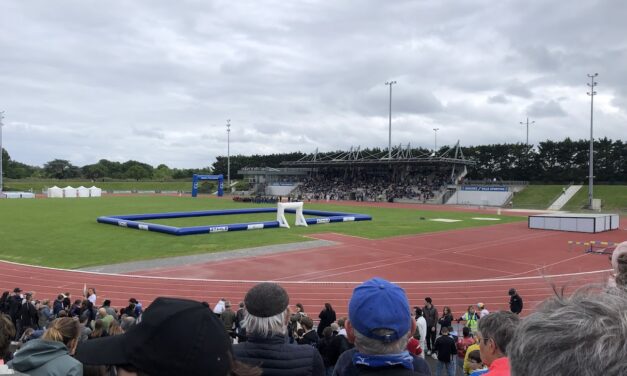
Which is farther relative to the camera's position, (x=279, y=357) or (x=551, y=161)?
(x=551, y=161)

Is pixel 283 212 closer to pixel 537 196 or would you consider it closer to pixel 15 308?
pixel 15 308

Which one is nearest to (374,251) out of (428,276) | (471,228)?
(428,276)

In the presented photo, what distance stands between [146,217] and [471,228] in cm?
2687

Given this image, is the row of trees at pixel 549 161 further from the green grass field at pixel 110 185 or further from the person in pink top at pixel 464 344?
the person in pink top at pixel 464 344

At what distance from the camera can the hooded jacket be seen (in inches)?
119

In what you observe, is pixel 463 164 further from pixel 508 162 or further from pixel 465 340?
pixel 465 340

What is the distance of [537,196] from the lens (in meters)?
66.8

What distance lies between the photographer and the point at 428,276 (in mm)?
18953

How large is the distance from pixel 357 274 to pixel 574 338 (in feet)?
60.3

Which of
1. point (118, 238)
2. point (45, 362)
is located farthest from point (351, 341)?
point (118, 238)

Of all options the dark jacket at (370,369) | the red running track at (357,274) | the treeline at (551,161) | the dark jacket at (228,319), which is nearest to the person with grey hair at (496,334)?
the dark jacket at (370,369)

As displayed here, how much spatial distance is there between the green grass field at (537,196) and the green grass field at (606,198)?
110 inches

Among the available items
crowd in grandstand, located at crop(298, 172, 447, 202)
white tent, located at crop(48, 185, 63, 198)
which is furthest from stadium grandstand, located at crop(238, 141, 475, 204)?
white tent, located at crop(48, 185, 63, 198)

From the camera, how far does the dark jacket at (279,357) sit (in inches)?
126
